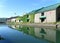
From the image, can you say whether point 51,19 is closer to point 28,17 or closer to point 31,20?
point 31,20

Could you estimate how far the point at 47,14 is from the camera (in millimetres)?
56000

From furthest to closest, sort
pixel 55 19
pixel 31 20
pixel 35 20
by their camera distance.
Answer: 1. pixel 31 20
2. pixel 35 20
3. pixel 55 19

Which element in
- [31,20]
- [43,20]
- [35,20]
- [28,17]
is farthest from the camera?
[28,17]

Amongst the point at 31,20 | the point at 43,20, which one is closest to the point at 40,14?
the point at 43,20

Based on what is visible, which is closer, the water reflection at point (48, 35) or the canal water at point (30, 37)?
the canal water at point (30, 37)

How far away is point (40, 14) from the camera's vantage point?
62469 mm

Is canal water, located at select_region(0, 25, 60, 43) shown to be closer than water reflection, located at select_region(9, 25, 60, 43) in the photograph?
Yes

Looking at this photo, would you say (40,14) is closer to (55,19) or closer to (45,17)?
(45,17)

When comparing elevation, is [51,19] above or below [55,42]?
above

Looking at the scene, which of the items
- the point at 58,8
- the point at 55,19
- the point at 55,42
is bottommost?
the point at 55,42

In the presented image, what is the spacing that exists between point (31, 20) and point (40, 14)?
35.1ft

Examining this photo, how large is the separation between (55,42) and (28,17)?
5975 cm

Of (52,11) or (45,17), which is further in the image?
(45,17)

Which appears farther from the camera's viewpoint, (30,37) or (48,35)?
(48,35)
